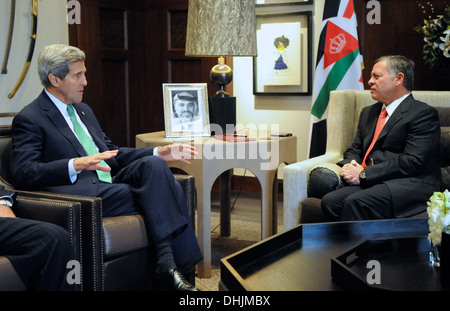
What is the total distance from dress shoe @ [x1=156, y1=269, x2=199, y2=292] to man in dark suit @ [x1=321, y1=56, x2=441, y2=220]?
901 millimetres

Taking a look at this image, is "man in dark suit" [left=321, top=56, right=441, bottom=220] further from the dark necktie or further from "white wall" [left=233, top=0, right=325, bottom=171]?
"white wall" [left=233, top=0, right=325, bottom=171]

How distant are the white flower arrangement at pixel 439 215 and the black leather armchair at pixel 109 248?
1307 millimetres

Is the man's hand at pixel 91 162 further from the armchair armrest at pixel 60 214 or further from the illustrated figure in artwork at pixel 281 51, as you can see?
the illustrated figure in artwork at pixel 281 51

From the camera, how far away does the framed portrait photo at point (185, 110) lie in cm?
373

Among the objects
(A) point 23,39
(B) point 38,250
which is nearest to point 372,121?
(B) point 38,250

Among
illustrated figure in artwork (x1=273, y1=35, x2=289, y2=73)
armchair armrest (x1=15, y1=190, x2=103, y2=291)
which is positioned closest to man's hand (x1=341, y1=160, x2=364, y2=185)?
armchair armrest (x1=15, y1=190, x2=103, y2=291)

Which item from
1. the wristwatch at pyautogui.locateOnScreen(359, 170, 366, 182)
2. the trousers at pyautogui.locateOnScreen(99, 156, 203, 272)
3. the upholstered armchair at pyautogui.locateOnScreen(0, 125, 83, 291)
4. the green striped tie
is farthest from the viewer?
the wristwatch at pyautogui.locateOnScreen(359, 170, 366, 182)

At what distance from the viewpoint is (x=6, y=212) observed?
249cm

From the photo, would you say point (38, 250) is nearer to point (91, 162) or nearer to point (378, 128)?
point (91, 162)

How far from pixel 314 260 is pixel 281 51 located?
327 centimetres

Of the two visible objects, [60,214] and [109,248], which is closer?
[60,214]

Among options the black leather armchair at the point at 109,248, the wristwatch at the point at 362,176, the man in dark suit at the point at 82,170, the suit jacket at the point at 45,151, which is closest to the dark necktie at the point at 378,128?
the wristwatch at the point at 362,176

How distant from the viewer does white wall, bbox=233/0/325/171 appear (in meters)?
5.01
